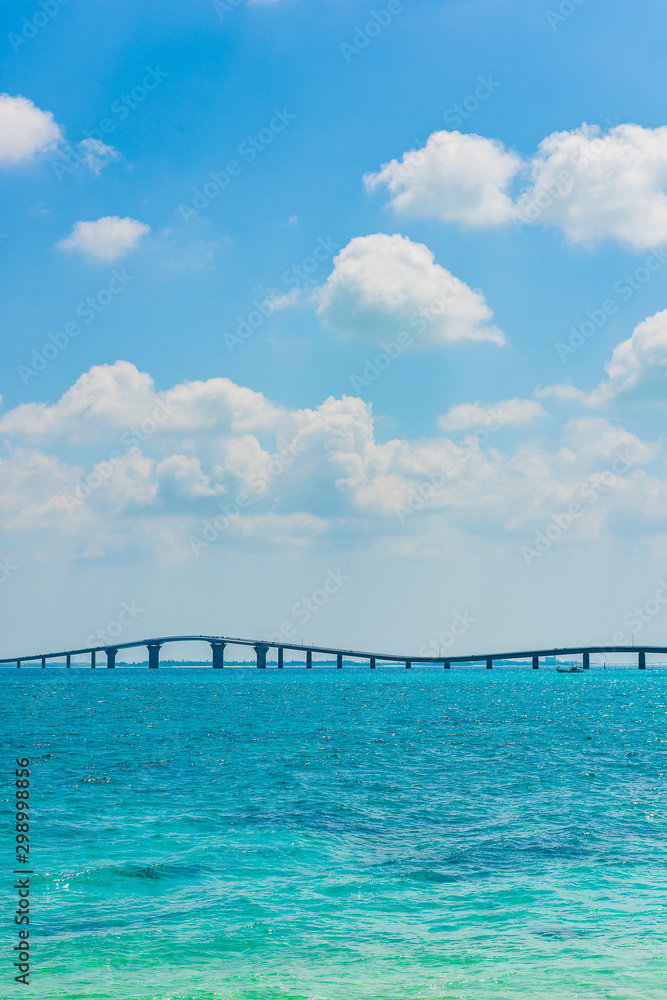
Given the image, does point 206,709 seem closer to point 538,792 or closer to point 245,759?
point 245,759

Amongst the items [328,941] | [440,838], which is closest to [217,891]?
[328,941]

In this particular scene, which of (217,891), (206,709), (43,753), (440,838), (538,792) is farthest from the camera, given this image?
(206,709)

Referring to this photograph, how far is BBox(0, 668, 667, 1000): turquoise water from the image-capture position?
1686 centimetres

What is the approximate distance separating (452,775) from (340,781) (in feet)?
19.8

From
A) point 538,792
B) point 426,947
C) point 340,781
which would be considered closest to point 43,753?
point 340,781

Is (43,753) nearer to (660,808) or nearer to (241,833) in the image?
(241,833)

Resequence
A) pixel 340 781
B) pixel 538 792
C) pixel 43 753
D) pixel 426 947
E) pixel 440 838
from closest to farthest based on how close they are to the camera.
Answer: pixel 426 947 → pixel 440 838 → pixel 538 792 → pixel 340 781 → pixel 43 753

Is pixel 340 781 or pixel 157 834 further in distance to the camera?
pixel 340 781

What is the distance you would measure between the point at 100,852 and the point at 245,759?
2395 cm

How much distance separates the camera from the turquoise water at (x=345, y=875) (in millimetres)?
16859

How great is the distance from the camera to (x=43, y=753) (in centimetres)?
5409

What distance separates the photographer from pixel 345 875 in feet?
78.8

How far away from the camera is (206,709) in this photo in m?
104

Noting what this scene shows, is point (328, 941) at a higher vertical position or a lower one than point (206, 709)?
higher
